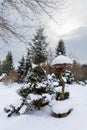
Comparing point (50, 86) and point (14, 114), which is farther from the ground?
point (50, 86)

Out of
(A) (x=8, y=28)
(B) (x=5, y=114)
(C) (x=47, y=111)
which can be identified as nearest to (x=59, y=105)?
(C) (x=47, y=111)

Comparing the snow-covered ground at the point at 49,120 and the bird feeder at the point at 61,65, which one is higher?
the bird feeder at the point at 61,65

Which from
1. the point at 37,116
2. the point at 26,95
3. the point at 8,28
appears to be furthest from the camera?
the point at 26,95

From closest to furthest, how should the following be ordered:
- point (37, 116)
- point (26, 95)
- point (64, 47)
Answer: point (37, 116)
point (26, 95)
point (64, 47)

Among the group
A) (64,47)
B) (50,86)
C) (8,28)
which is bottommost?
(64,47)

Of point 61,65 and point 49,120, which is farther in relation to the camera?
point 61,65

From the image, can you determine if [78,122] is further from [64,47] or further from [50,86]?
[64,47]

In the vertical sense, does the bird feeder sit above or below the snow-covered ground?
above

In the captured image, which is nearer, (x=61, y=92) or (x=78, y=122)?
(x=78, y=122)

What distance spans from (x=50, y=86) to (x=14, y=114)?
1736mm

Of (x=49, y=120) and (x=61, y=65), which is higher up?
(x=61, y=65)

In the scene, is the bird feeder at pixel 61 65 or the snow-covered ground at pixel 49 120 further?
the bird feeder at pixel 61 65

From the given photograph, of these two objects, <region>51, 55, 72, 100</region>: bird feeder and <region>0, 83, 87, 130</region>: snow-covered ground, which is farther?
<region>51, 55, 72, 100</region>: bird feeder

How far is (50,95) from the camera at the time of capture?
36.2ft
